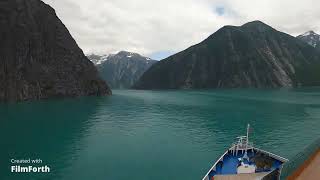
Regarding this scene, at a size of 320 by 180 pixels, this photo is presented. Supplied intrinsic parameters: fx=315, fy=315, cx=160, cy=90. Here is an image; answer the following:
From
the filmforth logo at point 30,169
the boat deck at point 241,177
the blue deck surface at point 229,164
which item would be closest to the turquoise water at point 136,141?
the filmforth logo at point 30,169

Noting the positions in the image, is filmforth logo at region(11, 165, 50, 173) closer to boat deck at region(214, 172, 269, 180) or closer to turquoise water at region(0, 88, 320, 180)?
turquoise water at region(0, 88, 320, 180)

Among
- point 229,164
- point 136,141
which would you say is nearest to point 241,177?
point 229,164

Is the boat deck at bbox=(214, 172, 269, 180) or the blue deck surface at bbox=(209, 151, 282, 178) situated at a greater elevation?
the blue deck surface at bbox=(209, 151, 282, 178)

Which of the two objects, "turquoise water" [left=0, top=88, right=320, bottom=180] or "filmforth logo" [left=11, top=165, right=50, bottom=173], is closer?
"filmforth logo" [left=11, top=165, right=50, bottom=173]

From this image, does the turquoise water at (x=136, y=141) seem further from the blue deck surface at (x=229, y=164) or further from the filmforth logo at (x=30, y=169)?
the blue deck surface at (x=229, y=164)

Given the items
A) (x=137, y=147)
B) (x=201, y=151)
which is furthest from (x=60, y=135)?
(x=201, y=151)

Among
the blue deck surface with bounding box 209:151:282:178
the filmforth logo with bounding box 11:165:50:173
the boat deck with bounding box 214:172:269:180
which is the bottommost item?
the filmforth logo with bounding box 11:165:50:173

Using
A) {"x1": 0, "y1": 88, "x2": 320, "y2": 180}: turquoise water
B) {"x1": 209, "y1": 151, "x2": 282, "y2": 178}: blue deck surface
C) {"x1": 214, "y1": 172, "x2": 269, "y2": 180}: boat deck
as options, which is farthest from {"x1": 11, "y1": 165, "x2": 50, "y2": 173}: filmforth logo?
{"x1": 214, "y1": 172, "x2": 269, "y2": 180}: boat deck

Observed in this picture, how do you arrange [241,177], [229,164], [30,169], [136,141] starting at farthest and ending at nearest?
[136,141] < [30,169] < [229,164] < [241,177]

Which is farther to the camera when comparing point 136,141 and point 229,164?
point 136,141

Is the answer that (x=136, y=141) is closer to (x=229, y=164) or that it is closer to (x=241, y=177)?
(x=229, y=164)

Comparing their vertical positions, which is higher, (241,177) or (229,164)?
(229,164)
